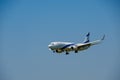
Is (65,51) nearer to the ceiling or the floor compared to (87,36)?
nearer to the floor

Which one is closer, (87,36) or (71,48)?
(71,48)

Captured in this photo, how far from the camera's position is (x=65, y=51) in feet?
397

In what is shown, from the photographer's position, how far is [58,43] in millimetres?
127500

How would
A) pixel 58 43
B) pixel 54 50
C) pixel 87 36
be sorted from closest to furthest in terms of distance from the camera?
pixel 54 50 → pixel 58 43 → pixel 87 36

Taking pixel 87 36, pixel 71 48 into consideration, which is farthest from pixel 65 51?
pixel 87 36

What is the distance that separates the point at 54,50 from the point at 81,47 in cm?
1091

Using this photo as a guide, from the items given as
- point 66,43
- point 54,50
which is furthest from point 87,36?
point 54,50

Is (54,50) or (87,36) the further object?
(87,36)

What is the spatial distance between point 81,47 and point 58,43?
1031 centimetres

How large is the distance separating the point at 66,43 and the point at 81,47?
8.30 m

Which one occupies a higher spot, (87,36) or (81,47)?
(87,36)

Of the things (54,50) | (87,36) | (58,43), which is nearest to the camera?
(54,50)

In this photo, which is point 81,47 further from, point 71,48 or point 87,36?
point 87,36

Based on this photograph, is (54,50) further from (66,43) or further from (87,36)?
(87,36)
